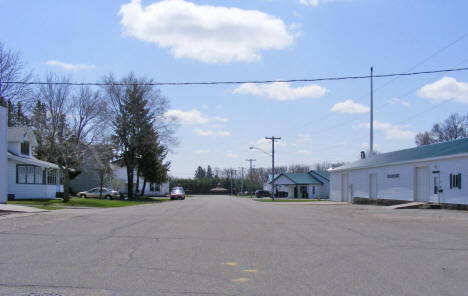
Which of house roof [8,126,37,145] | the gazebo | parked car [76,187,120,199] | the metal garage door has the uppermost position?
house roof [8,126,37,145]

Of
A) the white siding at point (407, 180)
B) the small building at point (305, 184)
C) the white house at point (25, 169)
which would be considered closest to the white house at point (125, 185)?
the small building at point (305, 184)

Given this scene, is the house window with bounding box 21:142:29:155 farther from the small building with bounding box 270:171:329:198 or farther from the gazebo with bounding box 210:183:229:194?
the gazebo with bounding box 210:183:229:194

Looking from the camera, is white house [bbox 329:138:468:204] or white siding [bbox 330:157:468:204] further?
white house [bbox 329:138:468:204]

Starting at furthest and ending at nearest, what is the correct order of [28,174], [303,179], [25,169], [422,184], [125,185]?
[303,179] < [125,185] < [28,174] < [25,169] < [422,184]

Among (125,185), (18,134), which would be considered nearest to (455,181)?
(18,134)

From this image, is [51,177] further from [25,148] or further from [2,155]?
[2,155]

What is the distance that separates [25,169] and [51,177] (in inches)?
200

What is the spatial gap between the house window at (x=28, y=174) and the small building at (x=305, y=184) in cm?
5511

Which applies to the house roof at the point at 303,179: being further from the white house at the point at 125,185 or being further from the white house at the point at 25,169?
the white house at the point at 25,169

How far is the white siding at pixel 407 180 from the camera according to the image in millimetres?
26969

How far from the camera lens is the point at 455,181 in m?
27.5

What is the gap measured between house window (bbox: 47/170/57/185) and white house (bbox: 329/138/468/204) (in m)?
29.2

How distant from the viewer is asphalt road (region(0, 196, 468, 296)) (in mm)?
6879

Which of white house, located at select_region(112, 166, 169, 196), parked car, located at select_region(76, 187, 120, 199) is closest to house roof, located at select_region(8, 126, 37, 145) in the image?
parked car, located at select_region(76, 187, 120, 199)
